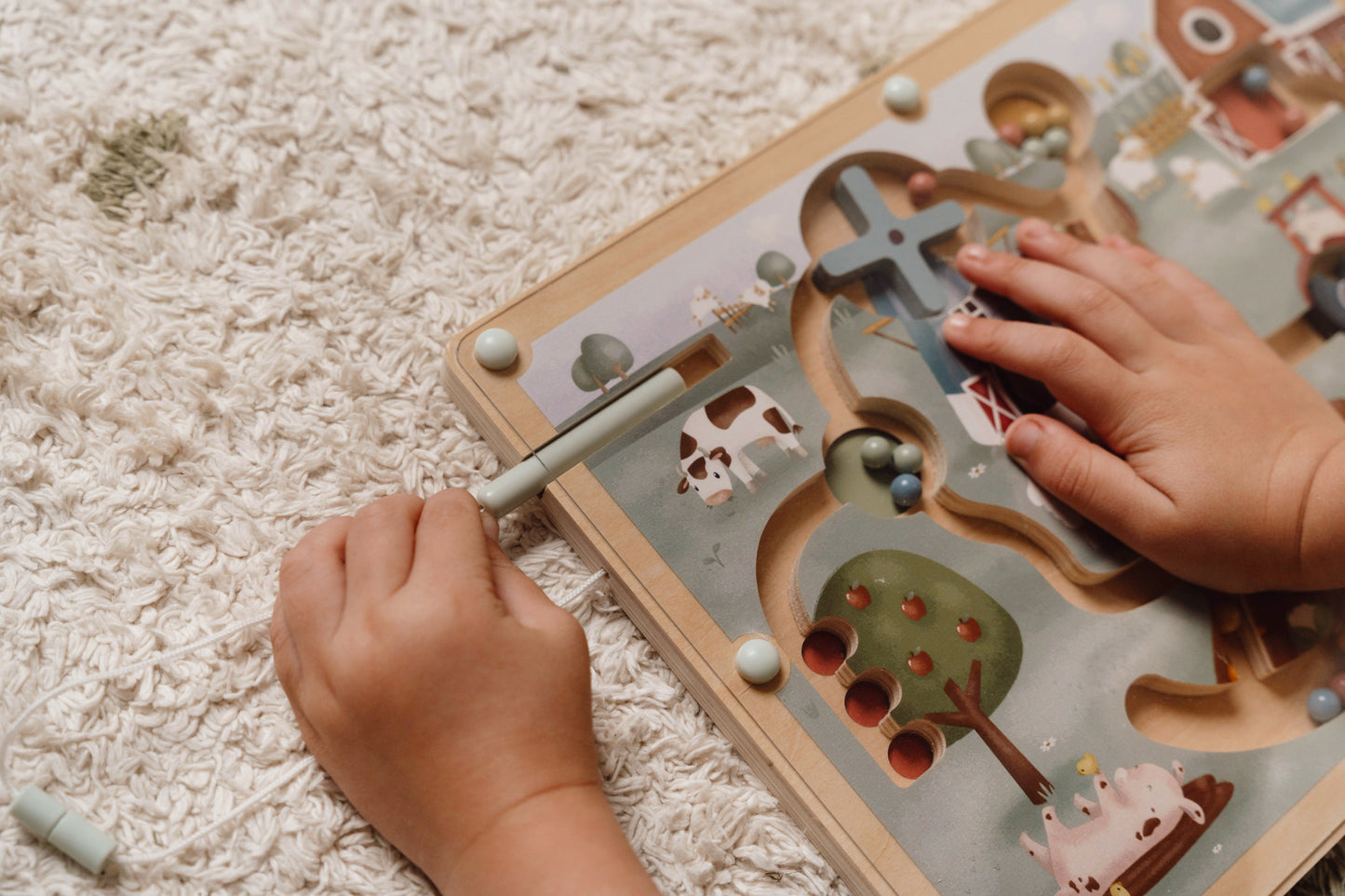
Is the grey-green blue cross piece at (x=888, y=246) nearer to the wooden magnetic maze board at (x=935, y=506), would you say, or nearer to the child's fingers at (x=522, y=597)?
the wooden magnetic maze board at (x=935, y=506)

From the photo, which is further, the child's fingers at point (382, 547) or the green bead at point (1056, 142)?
the green bead at point (1056, 142)

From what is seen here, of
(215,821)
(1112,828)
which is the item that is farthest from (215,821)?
(1112,828)

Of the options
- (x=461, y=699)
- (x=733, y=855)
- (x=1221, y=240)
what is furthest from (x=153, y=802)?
(x=1221, y=240)

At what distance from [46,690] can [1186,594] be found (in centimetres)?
68

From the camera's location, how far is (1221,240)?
679 millimetres

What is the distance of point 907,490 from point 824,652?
0.11 m

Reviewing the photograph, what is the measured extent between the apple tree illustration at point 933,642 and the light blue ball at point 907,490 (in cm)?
4

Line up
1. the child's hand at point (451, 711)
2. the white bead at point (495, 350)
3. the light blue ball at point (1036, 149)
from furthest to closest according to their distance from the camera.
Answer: the light blue ball at point (1036, 149), the white bead at point (495, 350), the child's hand at point (451, 711)

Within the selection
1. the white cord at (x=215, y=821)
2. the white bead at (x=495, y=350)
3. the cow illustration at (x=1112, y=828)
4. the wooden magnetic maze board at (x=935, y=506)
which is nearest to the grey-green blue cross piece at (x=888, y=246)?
the wooden magnetic maze board at (x=935, y=506)

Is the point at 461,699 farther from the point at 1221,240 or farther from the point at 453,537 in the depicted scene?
the point at 1221,240

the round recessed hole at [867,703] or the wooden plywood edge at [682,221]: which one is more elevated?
the wooden plywood edge at [682,221]

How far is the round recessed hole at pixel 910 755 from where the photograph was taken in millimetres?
551

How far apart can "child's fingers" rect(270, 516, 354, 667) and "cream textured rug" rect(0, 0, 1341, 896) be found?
4cm

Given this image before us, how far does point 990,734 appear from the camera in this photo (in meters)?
0.55
